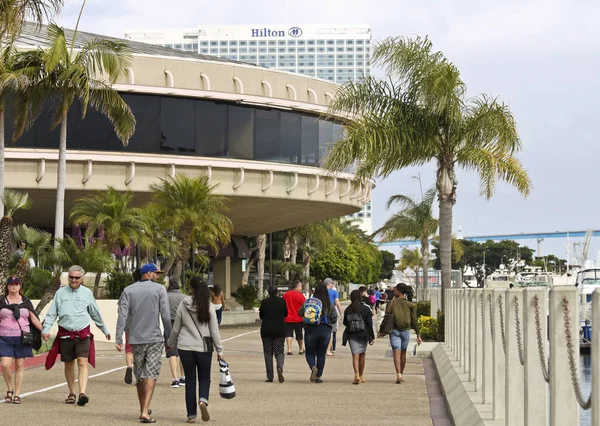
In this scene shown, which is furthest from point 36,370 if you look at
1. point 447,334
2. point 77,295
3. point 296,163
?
point 296,163

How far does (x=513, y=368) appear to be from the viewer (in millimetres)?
8852

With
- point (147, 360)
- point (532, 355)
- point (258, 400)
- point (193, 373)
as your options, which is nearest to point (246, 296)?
point (258, 400)

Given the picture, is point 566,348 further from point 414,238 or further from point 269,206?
point 414,238

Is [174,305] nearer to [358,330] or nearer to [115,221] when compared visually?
[358,330]

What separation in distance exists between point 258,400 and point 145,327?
300 centimetres

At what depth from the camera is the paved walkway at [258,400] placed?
43.4ft

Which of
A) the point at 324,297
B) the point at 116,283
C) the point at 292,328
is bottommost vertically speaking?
the point at 292,328

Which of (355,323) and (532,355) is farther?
(355,323)

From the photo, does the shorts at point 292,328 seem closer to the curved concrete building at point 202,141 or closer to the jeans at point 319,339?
the jeans at point 319,339

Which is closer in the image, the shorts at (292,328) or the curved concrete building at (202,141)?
the shorts at (292,328)

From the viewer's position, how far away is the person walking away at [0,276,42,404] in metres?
14.5

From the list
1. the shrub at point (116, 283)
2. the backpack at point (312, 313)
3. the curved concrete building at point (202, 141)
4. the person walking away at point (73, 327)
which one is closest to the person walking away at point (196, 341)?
the person walking away at point (73, 327)

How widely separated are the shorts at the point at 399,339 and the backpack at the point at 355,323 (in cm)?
57

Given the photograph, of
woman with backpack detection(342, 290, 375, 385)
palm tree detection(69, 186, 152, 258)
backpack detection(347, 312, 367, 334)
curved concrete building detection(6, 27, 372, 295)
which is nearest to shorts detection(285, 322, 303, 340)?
woman with backpack detection(342, 290, 375, 385)
